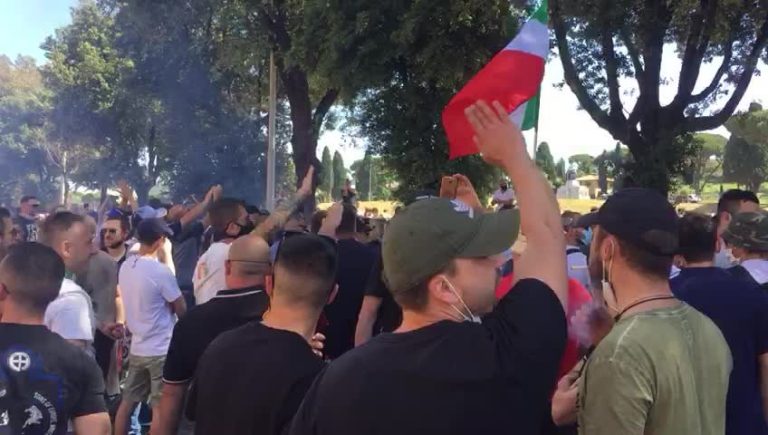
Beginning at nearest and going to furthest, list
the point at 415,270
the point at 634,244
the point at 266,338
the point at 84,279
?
the point at 415,270, the point at 634,244, the point at 266,338, the point at 84,279

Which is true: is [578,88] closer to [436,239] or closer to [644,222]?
[644,222]

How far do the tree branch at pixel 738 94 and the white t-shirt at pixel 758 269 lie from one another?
10735 mm

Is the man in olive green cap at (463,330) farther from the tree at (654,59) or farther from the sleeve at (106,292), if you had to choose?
the tree at (654,59)

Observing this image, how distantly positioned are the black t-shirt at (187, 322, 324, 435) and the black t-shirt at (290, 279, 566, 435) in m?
0.78

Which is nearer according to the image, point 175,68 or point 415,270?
point 415,270

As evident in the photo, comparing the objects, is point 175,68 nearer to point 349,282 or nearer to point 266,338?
point 349,282

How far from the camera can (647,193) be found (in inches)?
103

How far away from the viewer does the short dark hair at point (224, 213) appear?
21.8 ft

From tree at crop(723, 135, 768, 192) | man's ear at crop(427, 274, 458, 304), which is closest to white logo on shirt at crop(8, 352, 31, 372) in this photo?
man's ear at crop(427, 274, 458, 304)

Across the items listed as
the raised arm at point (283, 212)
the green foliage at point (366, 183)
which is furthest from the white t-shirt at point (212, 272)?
the green foliage at point (366, 183)

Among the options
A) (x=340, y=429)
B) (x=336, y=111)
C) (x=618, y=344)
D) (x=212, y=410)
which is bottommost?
(x=212, y=410)

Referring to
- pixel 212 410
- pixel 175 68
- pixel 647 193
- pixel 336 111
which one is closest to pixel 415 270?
pixel 647 193

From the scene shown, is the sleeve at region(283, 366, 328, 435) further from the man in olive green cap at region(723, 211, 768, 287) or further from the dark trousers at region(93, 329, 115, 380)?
the dark trousers at region(93, 329, 115, 380)

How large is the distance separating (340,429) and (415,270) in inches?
18.4
